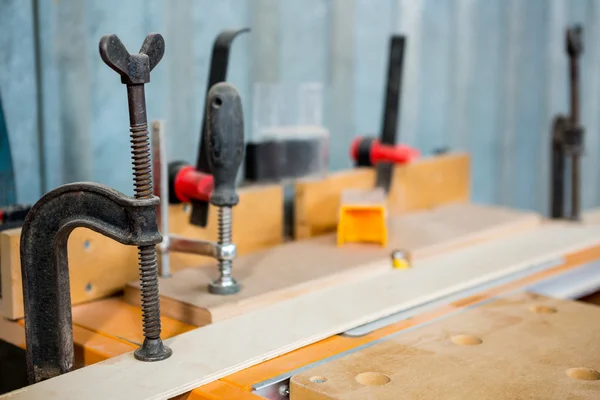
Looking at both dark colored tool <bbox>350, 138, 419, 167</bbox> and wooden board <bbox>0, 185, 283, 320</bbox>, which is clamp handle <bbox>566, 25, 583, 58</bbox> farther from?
wooden board <bbox>0, 185, 283, 320</bbox>

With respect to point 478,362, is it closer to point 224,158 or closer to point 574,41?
point 224,158

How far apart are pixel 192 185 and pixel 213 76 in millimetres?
173

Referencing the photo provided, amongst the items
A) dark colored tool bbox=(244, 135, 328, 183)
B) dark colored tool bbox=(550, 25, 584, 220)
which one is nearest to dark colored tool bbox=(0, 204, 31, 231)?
dark colored tool bbox=(244, 135, 328, 183)

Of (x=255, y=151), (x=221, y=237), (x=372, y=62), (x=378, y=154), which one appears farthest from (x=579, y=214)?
(x=221, y=237)

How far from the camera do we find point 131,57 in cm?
88

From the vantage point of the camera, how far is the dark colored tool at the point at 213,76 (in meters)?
1.19

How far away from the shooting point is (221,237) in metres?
1.13

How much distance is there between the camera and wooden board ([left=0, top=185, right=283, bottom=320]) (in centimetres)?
110

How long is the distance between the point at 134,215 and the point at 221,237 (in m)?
0.25

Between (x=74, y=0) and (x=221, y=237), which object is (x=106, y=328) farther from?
(x=74, y=0)

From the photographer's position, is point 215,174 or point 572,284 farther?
point 572,284

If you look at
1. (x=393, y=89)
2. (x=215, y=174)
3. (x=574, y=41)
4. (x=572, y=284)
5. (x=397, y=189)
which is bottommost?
(x=572, y=284)

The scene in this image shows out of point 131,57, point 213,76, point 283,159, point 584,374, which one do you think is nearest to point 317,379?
point 584,374

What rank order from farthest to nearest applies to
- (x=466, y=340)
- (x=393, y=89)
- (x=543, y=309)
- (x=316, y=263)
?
(x=393, y=89), (x=316, y=263), (x=543, y=309), (x=466, y=340)
